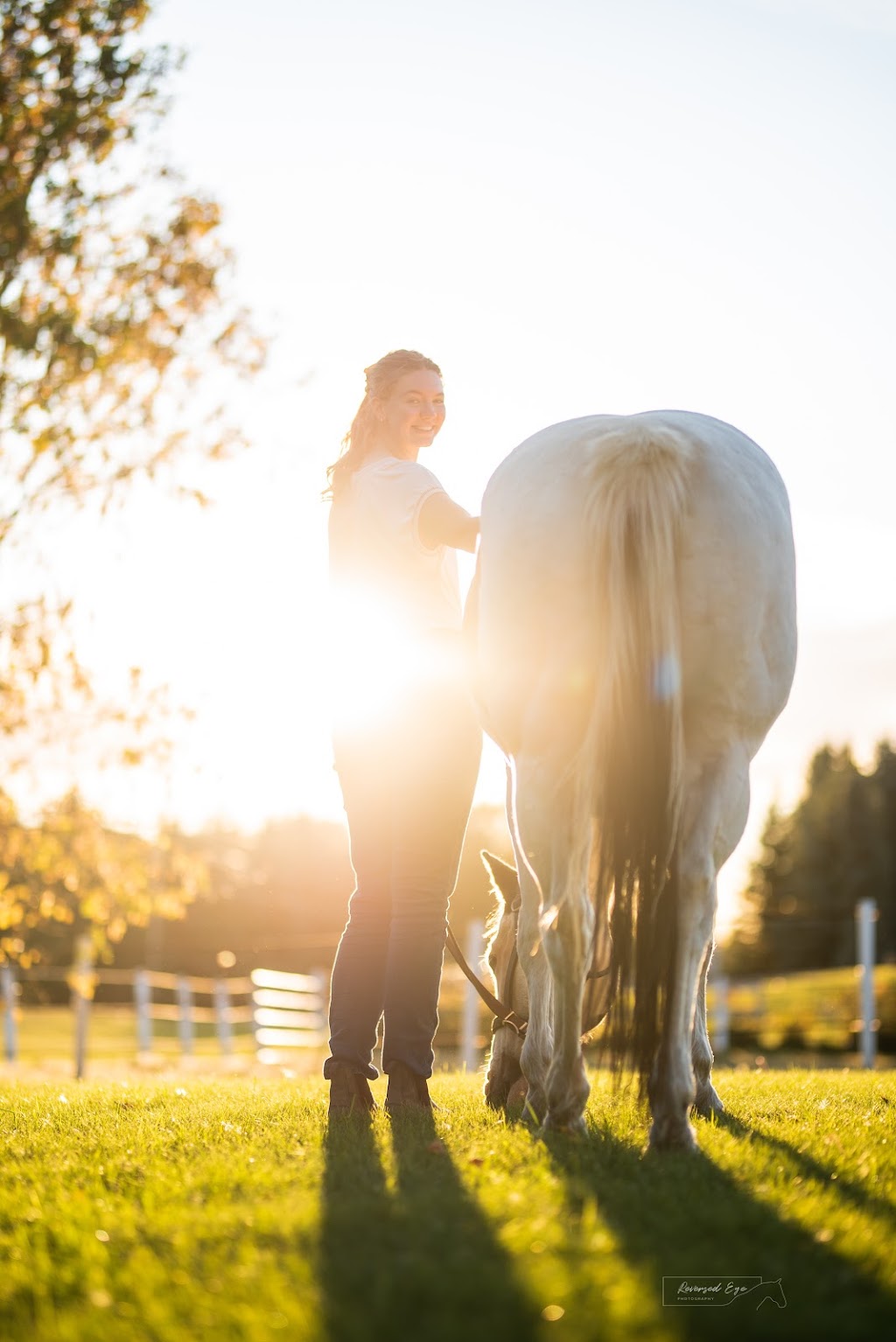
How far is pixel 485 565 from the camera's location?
338cm

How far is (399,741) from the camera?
3.94 metres

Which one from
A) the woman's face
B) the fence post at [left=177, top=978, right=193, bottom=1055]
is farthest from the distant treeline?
the woman's face

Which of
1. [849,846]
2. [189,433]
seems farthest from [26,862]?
[849,846]

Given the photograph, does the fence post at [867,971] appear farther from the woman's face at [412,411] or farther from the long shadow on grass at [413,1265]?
the long shadow on grass at [413,1265]

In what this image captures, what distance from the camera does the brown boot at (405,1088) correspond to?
3883 millimetres

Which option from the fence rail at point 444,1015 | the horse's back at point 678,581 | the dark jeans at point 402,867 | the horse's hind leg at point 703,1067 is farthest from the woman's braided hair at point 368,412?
the fence rail at point 444,1015

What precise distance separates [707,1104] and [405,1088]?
0.96 m

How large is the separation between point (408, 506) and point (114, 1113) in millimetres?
2346

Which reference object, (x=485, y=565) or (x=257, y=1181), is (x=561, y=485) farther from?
(x=257, y=1181)

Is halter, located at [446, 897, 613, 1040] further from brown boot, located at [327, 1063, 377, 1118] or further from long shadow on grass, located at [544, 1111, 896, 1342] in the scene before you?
long shadow on grass, located at [544, 1111, 896, 1342]

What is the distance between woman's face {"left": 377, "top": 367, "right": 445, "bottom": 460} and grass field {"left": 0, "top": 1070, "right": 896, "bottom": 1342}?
7.23 feet

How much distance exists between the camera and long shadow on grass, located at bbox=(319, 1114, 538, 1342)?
1.72 meters

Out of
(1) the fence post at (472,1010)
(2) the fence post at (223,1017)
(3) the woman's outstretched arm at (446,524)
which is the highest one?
(3) the woman's outstretched arm at (446,524)

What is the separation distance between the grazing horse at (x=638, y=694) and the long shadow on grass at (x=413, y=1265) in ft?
2.12
